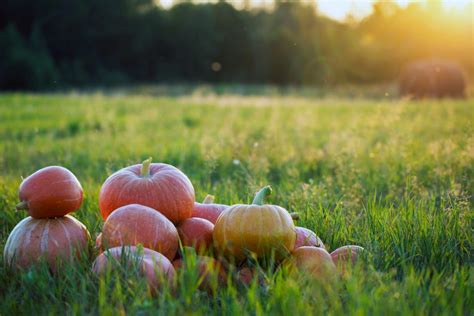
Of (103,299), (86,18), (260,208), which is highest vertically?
(86,18)

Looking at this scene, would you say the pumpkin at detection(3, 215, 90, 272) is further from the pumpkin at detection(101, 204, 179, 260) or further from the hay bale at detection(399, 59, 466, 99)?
the hay bale at detection(399, 59, 466, 99)

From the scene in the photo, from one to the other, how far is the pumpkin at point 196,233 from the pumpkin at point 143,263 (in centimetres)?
33

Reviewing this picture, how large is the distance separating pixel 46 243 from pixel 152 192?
0.59 meters

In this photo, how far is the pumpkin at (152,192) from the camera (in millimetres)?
2754

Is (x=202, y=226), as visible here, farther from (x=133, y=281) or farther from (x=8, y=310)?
(x=8, y=310)

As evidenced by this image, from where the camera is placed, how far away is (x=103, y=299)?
198 centimetres

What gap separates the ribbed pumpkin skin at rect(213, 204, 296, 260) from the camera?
8.25 ft

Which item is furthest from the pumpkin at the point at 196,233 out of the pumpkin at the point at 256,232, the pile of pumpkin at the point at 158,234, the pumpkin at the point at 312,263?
the pumpkin at the point at 312,263

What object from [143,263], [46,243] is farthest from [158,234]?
[46,243]

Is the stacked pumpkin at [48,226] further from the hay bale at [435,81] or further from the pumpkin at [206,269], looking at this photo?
the hay bale at [435,81]

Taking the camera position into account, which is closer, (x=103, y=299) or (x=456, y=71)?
(x=103, y=299)

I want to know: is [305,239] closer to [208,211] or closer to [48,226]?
[208,211]

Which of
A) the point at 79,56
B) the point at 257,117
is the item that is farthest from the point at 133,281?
the point at 79,56

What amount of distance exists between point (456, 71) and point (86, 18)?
39.7 meters
